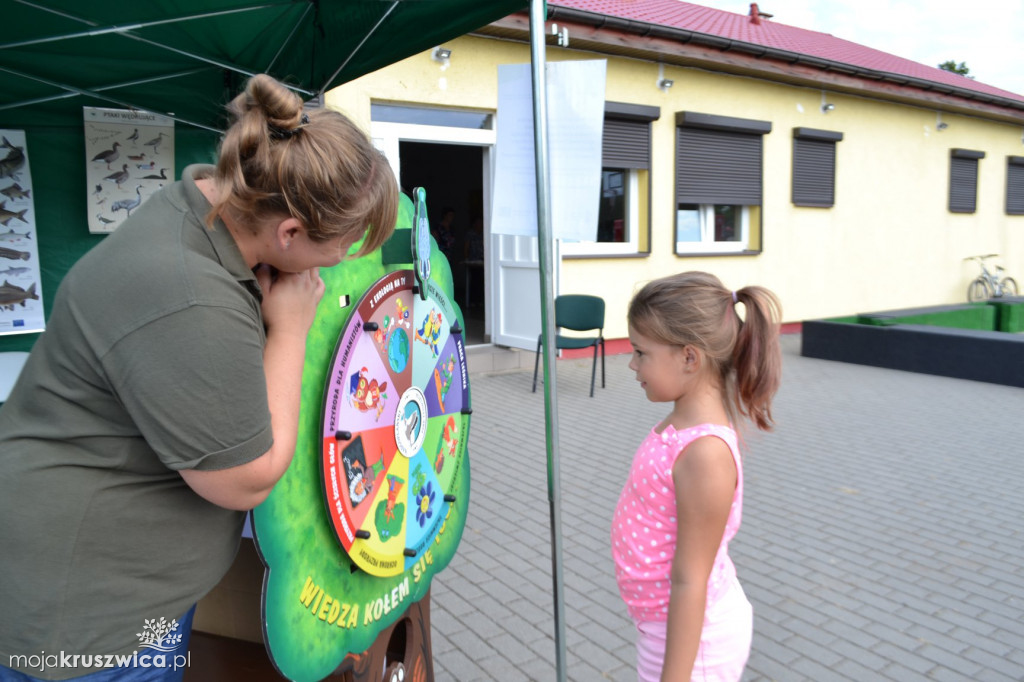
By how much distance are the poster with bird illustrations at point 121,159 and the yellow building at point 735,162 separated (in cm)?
343

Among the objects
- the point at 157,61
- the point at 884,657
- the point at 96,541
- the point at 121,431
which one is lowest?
the point at 884,657

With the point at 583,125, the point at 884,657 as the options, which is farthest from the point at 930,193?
the point at 583,125

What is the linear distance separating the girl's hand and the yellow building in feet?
19.3

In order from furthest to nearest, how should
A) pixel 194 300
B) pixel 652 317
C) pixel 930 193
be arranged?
pixel 930 193
pixel 652 317
pixel 194 300

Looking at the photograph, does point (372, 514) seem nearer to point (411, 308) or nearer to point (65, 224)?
point (411, 308)

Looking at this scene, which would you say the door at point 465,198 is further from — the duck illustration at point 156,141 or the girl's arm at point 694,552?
the girl's arm at point 694,552

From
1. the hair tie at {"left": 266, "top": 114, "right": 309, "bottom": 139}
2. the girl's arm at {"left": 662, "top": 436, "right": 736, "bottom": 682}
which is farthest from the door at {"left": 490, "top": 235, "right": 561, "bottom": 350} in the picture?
the hair tie at {"left": 266, "top": 114, "right": 309, "bottom": 139}

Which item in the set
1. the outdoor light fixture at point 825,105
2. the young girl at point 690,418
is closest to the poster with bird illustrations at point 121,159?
the young girl at point 690,418

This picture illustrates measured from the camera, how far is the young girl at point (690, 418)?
1.46 meters

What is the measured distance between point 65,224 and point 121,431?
289 centimetres

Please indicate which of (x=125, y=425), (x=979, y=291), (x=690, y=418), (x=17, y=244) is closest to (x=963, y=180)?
(x=979, y=291)

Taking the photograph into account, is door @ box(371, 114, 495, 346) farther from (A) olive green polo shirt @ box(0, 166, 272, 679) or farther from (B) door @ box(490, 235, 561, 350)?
(A) olive green polo shirt @ box(0, 166, 272, 679)

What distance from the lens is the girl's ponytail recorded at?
1492 mm

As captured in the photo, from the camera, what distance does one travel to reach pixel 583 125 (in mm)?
2006
